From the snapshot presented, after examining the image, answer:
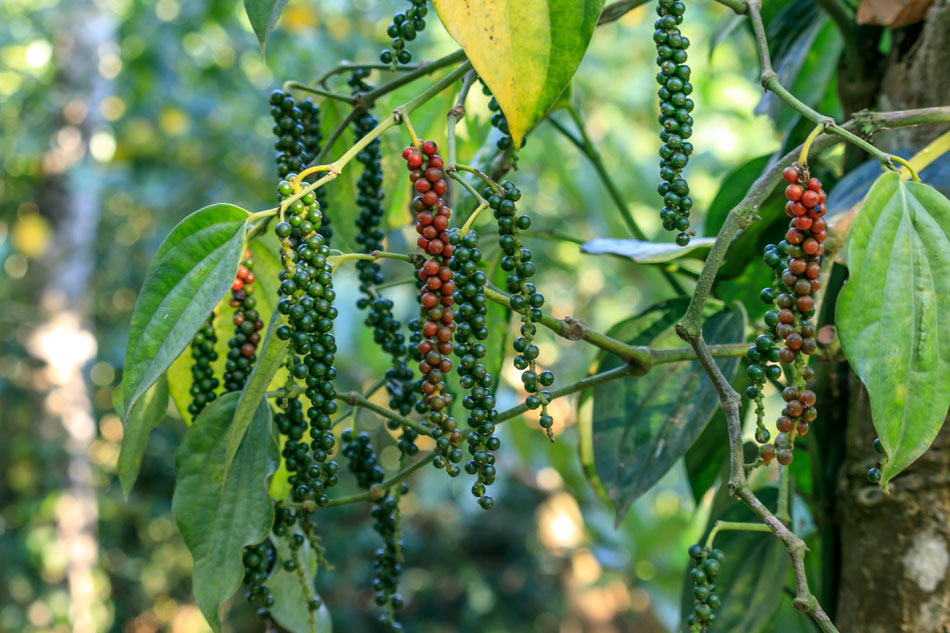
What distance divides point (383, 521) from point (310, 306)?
0.57 feet

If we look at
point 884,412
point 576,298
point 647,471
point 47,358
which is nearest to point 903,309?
point 884,412

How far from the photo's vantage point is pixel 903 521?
49 cm

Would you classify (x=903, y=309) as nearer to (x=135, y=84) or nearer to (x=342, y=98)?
(x=342, y=98)

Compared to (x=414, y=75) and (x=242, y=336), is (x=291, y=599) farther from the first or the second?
(x=414, y=75)

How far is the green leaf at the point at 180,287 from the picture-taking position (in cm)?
37

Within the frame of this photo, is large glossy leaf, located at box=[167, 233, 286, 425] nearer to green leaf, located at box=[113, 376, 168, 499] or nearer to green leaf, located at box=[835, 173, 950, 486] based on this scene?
green leaf, located at box=[113, 376, 168, 499]

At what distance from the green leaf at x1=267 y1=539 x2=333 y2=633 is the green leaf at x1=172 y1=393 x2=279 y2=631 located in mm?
65

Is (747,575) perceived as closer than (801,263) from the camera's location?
No

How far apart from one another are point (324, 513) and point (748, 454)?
2.35m

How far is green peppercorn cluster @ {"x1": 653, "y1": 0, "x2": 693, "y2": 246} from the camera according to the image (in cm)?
36

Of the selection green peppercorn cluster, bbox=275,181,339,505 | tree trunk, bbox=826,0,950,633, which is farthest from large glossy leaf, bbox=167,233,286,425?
tree trunk, bbox=826,0,950,633

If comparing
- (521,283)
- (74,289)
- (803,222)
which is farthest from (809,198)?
(74,289)

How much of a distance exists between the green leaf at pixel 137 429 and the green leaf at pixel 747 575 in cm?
31

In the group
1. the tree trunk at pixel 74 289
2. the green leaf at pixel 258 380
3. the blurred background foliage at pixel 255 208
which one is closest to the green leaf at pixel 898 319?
the green leaf at pixel 258 380
